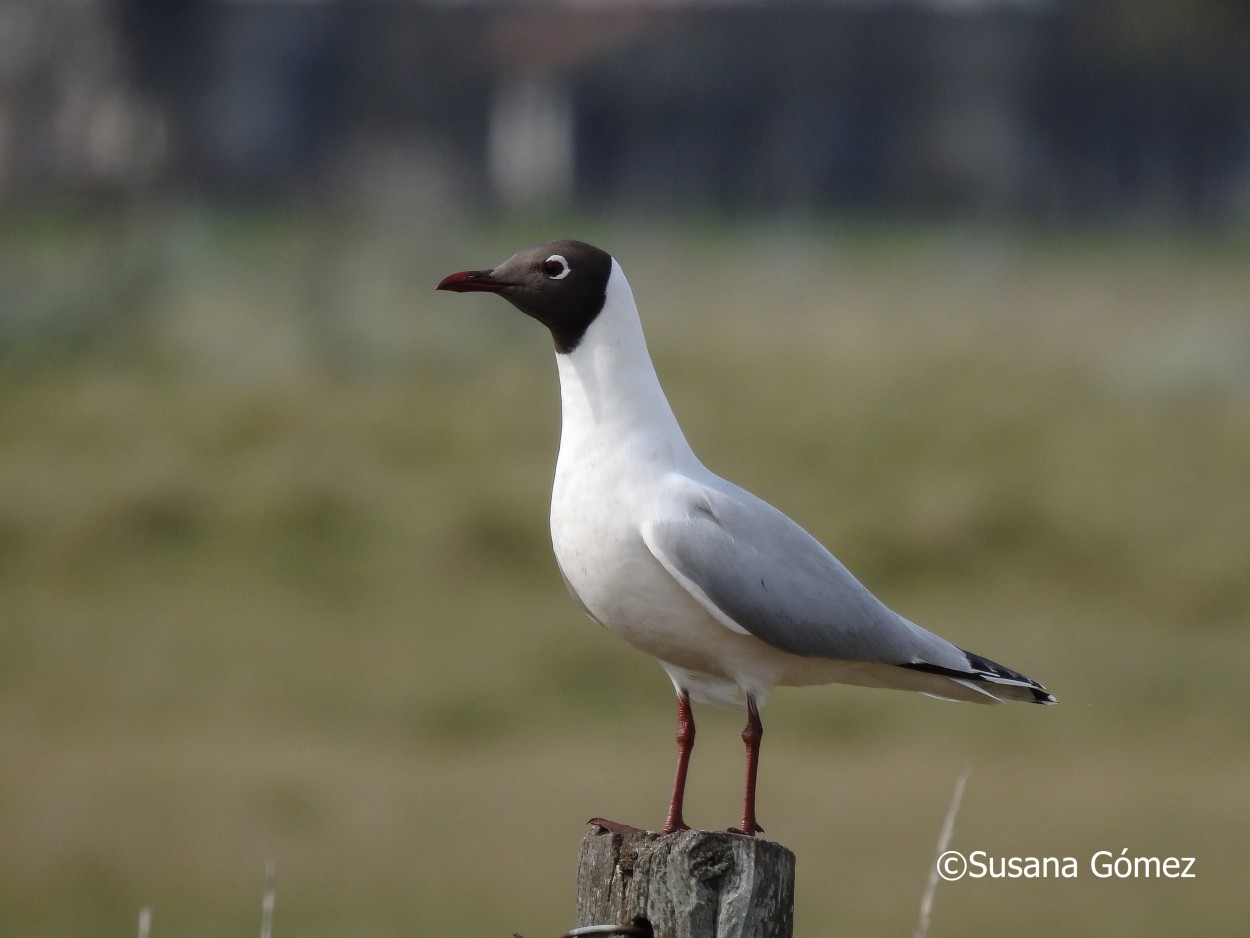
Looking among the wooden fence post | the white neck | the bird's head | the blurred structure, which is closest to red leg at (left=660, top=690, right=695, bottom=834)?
A: the wooden fence post

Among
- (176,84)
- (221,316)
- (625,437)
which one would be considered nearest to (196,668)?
(221,316)

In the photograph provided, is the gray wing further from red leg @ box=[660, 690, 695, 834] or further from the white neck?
red leg @ box=[660, 690, 695, 834]

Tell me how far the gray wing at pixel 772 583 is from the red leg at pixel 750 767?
18 cm

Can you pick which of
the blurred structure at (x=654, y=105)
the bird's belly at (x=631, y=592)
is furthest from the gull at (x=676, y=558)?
the blurred structure at (x=654, y=105)

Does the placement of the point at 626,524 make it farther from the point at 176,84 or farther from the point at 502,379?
the point at 176,84

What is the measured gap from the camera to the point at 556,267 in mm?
4090

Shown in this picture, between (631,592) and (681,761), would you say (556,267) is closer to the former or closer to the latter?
(631,592)

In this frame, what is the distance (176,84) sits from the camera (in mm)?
28828

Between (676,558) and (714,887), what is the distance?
63 cm

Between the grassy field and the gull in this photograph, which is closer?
the gull

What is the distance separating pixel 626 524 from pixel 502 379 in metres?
15.2

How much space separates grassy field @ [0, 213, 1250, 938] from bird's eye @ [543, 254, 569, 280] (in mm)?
6217

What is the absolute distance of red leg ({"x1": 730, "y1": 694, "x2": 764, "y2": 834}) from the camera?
13.0 ft

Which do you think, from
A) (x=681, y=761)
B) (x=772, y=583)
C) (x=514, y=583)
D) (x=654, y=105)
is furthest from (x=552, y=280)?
(x=654, y=105)
